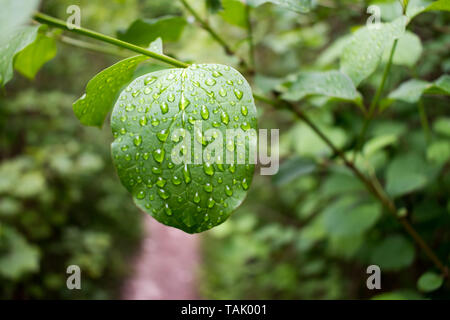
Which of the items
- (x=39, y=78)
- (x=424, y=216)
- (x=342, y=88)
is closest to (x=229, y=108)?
(x=342, y=88)

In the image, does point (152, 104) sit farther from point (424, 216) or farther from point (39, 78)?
point (39, 78)

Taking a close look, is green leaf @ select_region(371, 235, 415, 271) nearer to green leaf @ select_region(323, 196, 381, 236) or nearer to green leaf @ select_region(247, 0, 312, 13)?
green leaf @ select_region(323, 196, 381, 236)

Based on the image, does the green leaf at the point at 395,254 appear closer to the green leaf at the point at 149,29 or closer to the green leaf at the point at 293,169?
the green leaf at the point at 293,169

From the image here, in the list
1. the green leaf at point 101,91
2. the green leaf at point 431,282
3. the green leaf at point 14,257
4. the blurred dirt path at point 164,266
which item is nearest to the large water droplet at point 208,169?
the green leaf at point 101,91

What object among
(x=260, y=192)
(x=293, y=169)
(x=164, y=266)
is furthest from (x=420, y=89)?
(x=164, y=266)

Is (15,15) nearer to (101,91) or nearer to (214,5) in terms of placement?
(101,91)
